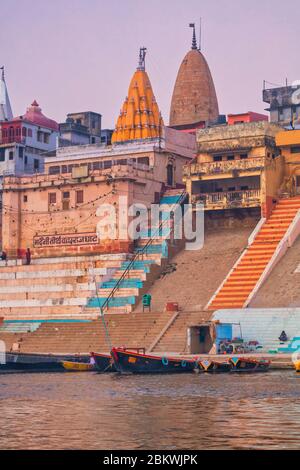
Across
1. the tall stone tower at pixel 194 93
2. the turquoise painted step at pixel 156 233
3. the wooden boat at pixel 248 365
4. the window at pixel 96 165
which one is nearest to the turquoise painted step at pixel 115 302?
the turquoise painted step at pixel 156 233

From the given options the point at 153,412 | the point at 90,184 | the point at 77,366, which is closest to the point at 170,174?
the point at 90,184

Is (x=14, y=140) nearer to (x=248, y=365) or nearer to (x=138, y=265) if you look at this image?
(x=138, y=265)

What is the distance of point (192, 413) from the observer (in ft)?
120

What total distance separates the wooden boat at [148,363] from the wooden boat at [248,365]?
1983mm

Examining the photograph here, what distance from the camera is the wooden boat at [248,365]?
181 feet

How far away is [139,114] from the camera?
81.8 m

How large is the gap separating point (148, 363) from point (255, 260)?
587 inches

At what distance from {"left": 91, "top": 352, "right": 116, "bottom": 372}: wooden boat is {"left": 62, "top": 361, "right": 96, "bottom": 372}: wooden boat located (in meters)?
1.45

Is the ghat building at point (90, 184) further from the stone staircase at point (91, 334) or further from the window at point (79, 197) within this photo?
the stone staircase at point (91, 334)

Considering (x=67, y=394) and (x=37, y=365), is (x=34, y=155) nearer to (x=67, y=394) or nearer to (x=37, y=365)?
(x=37, y=365)

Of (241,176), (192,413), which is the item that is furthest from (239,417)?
(241,176)

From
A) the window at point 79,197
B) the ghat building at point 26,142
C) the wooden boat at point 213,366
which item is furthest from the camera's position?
the ghat building at point 26,142

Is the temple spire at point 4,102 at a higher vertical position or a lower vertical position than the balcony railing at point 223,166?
higher

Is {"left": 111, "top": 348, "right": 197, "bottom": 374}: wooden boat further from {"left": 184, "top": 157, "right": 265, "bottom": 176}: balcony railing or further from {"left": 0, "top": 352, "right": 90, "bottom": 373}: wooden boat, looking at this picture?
{"left": 184, "top": 157, "right": 265, "bottom": 176}: balcony railing
